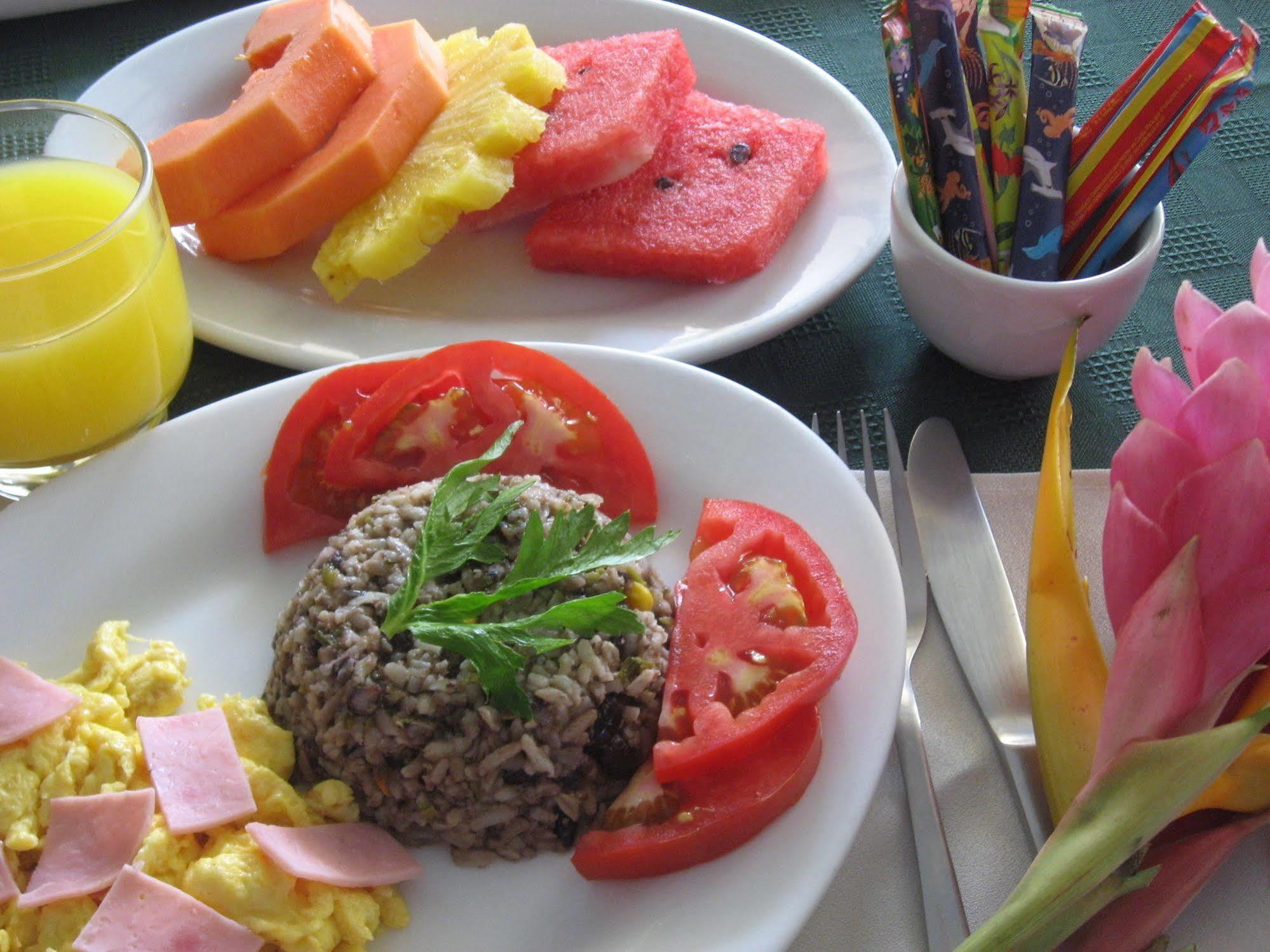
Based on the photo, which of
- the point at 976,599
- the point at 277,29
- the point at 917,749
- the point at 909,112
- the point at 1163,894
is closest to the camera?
the point at 1163,894

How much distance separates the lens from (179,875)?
155cm

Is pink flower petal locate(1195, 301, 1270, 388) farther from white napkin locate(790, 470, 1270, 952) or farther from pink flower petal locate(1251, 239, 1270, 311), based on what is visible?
white napkin locate(790, 470, 1270, 952)

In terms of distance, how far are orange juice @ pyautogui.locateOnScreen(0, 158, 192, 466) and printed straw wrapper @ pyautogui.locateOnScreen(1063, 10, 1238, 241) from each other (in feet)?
5.66

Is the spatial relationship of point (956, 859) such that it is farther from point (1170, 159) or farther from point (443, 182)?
point (443, 182)

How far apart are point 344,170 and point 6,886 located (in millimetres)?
1543

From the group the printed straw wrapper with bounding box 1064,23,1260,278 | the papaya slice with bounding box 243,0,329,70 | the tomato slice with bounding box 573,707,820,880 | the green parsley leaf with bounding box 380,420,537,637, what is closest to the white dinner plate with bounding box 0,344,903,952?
the tomato slice with bounding box 573,707,820,880

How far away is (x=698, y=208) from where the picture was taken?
8.46 feet

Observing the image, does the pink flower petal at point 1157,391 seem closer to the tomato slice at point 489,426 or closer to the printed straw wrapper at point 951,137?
the printed straw wrapper at point 951,137

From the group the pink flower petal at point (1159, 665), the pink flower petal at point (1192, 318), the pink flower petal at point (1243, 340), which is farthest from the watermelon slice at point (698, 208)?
the pink flower petal at point (1159, 665)

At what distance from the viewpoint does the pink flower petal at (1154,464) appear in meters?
1.62

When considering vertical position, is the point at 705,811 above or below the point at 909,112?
below

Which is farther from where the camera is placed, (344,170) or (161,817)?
(344,170)

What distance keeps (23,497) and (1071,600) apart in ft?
5.55

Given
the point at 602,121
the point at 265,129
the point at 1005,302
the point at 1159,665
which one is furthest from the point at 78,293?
the point at 1159,665
